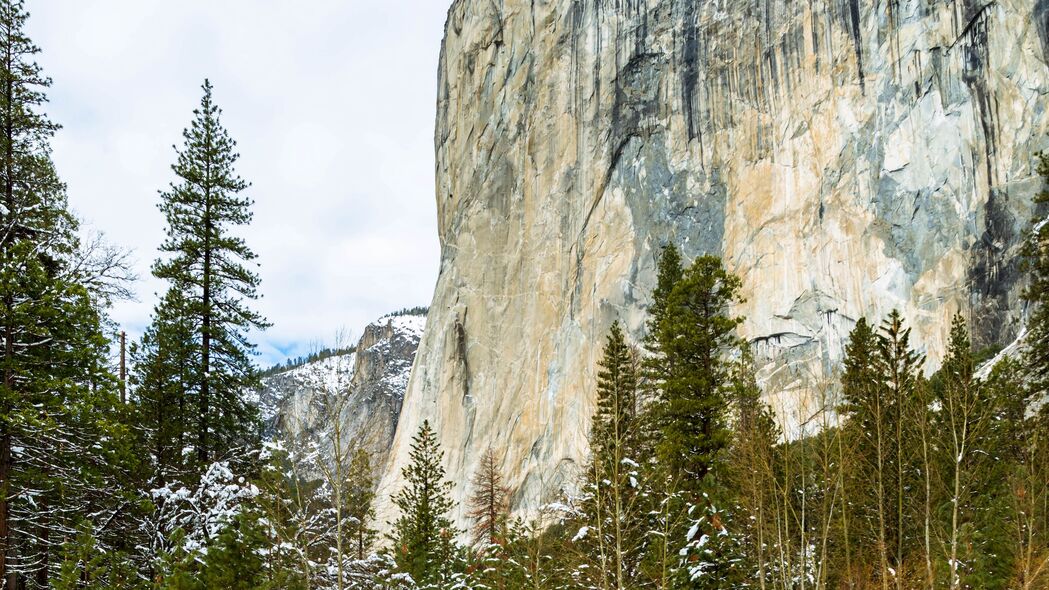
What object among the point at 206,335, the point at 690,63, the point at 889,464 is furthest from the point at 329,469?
the point at 690,63

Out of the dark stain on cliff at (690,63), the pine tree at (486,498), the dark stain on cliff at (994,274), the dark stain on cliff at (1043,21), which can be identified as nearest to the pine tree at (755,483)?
the pine tree at (486,498)

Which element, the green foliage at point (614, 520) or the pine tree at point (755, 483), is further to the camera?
the pine tree at point (755, 483)

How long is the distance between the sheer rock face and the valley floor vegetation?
11582 mm

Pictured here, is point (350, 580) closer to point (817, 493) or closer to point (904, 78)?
point (817, 493)

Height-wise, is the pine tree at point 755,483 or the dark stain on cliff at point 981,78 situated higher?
the dark stain on cliff at point 981,78

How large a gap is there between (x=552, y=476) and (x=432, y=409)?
1563 centimetres

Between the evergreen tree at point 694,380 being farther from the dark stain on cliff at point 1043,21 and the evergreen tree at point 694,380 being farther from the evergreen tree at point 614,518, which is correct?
the dark stain on cliff at point 1043,21

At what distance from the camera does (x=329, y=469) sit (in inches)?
508

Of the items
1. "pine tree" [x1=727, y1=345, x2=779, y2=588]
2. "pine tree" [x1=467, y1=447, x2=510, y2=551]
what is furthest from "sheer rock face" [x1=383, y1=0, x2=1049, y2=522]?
"pine tree" [x1=727, y1=345, x2=779, y2=588]

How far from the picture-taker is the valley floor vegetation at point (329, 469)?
36.3 feet

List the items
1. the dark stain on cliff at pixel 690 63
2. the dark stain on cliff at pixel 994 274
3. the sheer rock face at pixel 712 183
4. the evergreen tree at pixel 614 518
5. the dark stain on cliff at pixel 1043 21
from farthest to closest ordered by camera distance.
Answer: the dark stain on cliff at pixel 690 63 < the sheer rock face at pixel 712 183 < the dark stain on cliff at pixel 1043 21 < the dark stain on cliff at pixel 994 274 < the evergreen tree at pixel 614 518

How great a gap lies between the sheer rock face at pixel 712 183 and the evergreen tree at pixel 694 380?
35.9 feet

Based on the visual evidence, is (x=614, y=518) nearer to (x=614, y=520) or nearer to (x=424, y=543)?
(x=614, y=520)

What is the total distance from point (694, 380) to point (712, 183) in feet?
100
